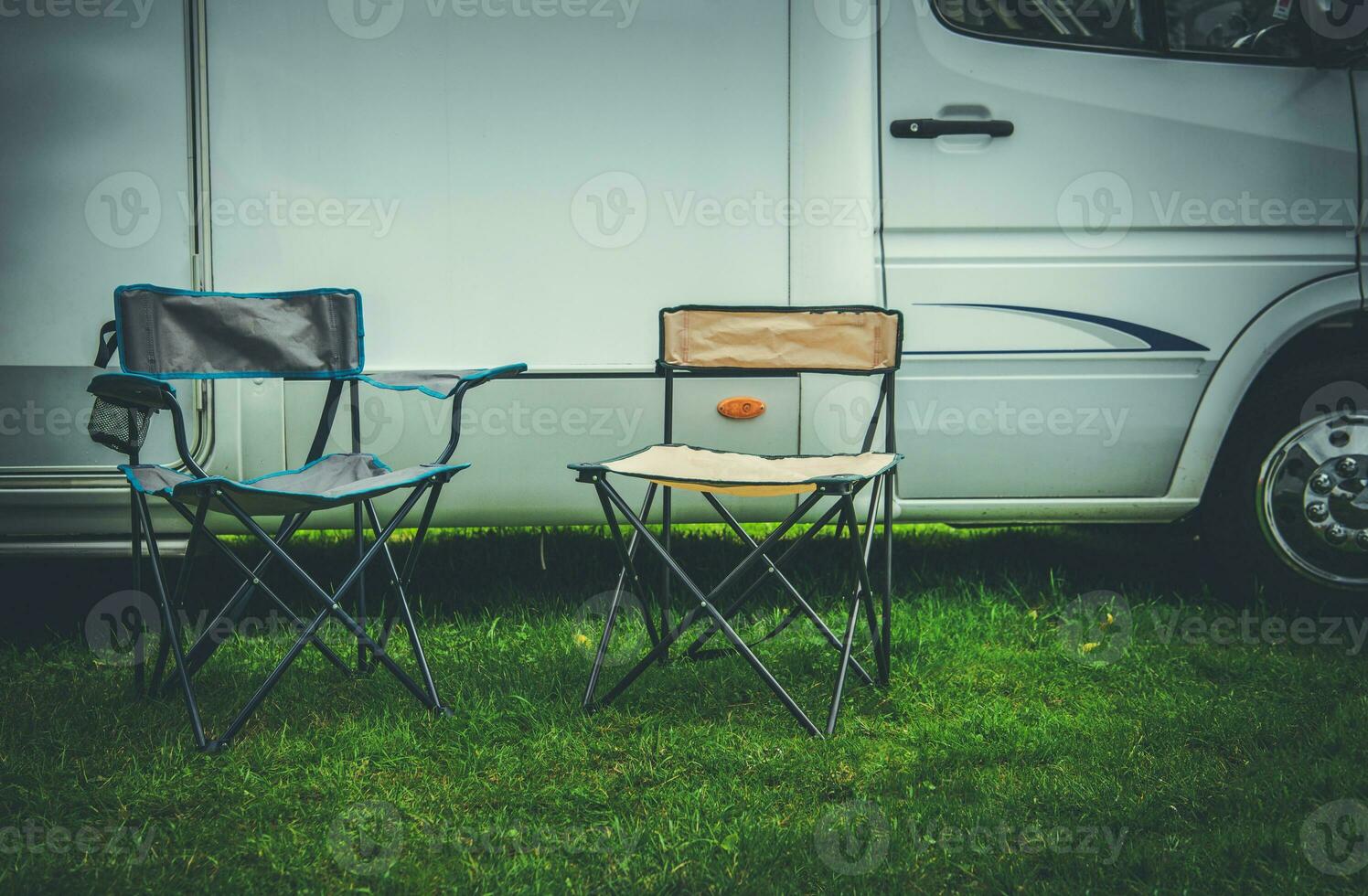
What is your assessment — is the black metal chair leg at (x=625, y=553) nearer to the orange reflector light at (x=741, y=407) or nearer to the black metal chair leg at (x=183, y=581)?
the orange reflector light at (x=741, y=407)

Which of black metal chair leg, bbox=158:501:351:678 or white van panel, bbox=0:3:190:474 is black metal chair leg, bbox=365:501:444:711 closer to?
black metal chair leg, bbox=158:501:351:678

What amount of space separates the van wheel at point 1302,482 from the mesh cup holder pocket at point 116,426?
285cm

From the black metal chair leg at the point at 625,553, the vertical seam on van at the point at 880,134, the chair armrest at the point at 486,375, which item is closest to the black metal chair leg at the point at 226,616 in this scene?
the chair armrest at the point at 486,375

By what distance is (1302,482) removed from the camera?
9.67 ft

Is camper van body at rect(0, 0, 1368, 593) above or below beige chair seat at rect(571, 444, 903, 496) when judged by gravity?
above

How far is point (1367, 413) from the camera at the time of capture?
2926 millimetres

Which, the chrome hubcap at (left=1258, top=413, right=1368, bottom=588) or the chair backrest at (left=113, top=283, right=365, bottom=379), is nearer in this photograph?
the chair backrest at (left=113, top=283, right=365, bottom=379)

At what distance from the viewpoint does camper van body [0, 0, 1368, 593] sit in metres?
2.69

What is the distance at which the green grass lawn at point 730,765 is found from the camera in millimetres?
1796

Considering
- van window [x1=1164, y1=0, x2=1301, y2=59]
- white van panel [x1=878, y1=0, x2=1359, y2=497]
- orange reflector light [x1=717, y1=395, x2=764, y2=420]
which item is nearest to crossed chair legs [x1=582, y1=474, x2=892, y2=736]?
orange reflector light [x1=717, y1=395, x2=764, y2=420]

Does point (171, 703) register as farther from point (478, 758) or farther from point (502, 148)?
point (502, 148)

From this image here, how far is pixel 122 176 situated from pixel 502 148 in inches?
37.5

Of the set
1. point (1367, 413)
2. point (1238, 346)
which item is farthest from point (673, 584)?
point (1367, 413)

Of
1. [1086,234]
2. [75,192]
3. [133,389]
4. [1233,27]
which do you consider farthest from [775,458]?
[75,192]
